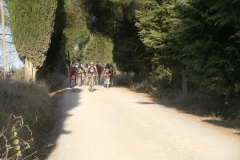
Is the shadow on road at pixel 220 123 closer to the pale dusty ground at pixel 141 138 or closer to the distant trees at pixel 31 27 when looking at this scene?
the pale dusty ground at pixel 141 138

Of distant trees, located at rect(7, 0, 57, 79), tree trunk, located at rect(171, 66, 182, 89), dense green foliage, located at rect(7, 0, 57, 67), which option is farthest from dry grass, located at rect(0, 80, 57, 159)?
tree trunk, located at rect(171, 66, 182, 89)

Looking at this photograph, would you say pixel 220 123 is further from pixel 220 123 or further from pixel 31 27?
pixel 31 27

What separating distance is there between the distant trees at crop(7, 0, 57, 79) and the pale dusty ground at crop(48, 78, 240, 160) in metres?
6.44

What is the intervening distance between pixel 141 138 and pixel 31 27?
1116cm

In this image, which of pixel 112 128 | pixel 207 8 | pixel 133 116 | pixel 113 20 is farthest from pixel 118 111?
pixel 113 20

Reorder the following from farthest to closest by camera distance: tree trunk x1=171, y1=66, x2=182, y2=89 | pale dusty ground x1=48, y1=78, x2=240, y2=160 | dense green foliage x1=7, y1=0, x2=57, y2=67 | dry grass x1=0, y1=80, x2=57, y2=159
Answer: tree trunk x1=171, y1=66, x2=182, y2=89 < dense green foliage x1=7, y1=0, x2=57, y2=67 < dry grass x1=0, y1=80, x2=57, y2=159 < pale dusty ground x1=48, y1=78, x2=240, y2=160

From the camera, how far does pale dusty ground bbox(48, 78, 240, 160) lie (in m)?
6.30

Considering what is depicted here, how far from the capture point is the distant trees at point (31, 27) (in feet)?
52.5

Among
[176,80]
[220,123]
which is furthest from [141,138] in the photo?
[176,80]

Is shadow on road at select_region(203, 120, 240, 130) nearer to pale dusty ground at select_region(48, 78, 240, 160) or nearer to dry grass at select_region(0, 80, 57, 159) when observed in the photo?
pale dusty ground at select_region(48, 78, 240, 160)

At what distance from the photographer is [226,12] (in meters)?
8.10

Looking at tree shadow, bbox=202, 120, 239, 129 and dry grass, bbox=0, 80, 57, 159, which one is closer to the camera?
dry grass, bbox=0, 80, 57, 159

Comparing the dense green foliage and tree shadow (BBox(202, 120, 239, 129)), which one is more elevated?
the dense green foliage

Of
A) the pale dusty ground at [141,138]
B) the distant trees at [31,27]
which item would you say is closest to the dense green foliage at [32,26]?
the distant trees at [31,27]
